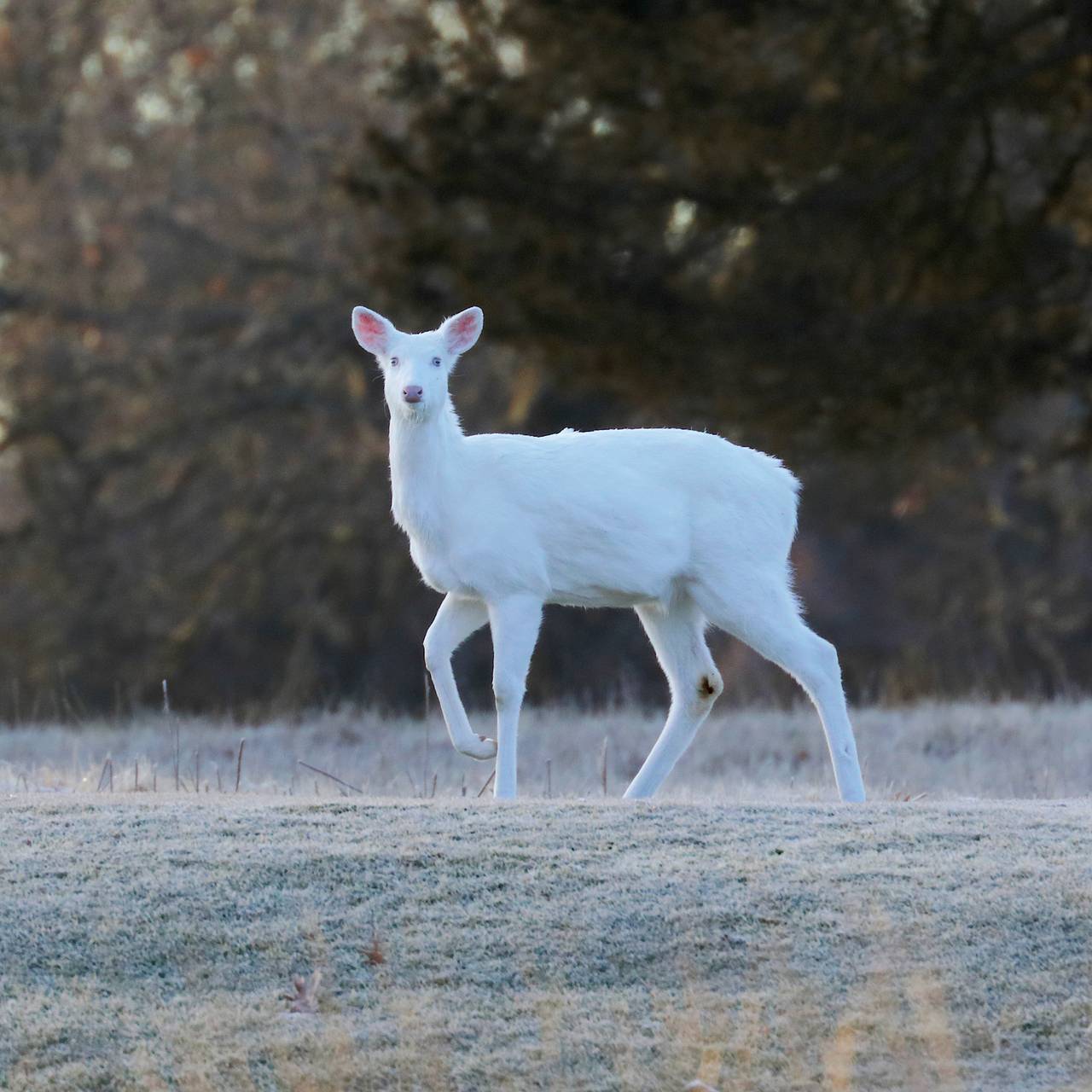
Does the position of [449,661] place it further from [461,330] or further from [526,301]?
[526,301]

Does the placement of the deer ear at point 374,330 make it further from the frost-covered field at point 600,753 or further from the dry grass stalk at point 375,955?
the dry grass stalk at point 375,955

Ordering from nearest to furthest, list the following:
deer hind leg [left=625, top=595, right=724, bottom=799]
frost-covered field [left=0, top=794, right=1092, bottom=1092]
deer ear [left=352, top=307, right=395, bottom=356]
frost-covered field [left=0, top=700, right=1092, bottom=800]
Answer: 1. frost-covered field [left=0, top=794, right=1092, bottom=1092]
2. deer ear [left=352, top=307, right=395, bottom=356]
3. deer hind leg [left=625, top=595, right=724, bottom=799]
4. frost-covered field [left=0, top=700, right=1092, bottom=800]

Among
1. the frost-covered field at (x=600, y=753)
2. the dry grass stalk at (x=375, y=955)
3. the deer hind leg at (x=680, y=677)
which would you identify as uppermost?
the deer hind leg at (x=680, y=677)

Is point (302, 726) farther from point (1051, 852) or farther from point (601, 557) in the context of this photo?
point (1051, 852)

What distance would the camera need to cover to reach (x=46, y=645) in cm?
2353

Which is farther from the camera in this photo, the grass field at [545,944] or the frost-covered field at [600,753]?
the frost-covered field at [600,753]

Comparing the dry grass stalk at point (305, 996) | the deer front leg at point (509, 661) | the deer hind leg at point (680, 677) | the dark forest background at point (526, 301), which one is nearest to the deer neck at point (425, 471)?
the deer front leg at point (509, 661)

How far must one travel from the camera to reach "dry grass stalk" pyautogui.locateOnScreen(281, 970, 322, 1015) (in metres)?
5.33

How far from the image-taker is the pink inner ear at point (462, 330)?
7.86 m

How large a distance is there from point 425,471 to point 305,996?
2.75 metres

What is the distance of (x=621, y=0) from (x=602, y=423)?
5645 millimetres

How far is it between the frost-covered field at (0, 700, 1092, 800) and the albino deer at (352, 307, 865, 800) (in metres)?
0.77

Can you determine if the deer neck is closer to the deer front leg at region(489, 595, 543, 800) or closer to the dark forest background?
the deer front leg at region(489, 595, 543, 800)

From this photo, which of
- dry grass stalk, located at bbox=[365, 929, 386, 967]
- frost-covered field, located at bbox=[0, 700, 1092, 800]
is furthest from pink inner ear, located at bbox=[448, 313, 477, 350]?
dry grass stalk, located at bbox=[365, 929, 386, 967]
